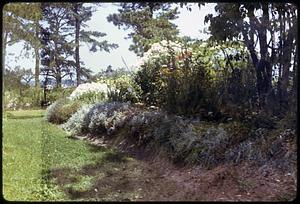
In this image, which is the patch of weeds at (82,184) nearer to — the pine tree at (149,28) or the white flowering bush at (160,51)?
the pine tree at (149,28)

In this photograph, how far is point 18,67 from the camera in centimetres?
264

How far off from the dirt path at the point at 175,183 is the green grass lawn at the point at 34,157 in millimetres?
104

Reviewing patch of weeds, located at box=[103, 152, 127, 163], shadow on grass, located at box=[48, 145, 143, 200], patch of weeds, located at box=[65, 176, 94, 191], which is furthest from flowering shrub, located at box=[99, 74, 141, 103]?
patch of weeds, located at box=[65, 176, 94, 191]

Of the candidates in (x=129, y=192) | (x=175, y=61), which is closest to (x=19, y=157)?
(x=129, y=192)

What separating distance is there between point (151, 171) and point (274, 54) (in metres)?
1.77

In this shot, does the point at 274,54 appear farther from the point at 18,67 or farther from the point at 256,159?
the point at 18,67

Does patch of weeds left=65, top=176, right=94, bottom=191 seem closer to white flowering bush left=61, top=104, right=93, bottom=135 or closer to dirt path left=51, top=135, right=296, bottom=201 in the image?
dirt path left=51, top=135, right=296, bottom=201

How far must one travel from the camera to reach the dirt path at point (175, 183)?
2.50 m

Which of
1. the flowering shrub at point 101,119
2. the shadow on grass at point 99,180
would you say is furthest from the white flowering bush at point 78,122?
the shadow on grass at point 99,180

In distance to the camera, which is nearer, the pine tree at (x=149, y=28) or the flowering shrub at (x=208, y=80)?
the pine tree at (x=149, y=28)

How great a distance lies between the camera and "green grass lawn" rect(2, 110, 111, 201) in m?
2.47

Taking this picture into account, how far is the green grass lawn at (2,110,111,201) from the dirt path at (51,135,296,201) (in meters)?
0.10

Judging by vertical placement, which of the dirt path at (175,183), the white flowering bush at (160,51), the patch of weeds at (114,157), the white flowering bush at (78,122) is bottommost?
the dirt path at (175,183)

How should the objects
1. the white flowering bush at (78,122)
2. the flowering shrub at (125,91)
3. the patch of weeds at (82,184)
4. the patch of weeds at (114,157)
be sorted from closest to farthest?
the patch of weeds at (82,184) → the patch of weeds at (114,157) → the white flowering bush at (78,122) → the flowering shrub at (125,91)
